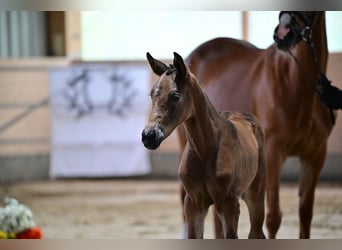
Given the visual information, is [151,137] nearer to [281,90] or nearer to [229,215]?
[229,215]

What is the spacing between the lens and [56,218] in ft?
6.39

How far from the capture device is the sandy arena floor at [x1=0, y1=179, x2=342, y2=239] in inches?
58.4

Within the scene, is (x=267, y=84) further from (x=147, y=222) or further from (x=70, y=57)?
(x=70, y=57)

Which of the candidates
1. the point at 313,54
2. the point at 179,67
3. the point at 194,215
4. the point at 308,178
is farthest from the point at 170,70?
the point at 308,178

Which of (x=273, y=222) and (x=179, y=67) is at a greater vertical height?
(x=179, y=67)

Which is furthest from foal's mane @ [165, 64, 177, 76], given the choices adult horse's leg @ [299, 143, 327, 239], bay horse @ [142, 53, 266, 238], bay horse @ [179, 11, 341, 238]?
adult horse's leg @ [299, 143, 327, 239]

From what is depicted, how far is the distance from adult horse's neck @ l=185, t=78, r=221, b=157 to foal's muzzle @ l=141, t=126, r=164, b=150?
0.05 metres

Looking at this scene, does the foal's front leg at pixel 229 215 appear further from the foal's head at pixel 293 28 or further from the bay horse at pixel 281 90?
the foal's head at pixel 293 28

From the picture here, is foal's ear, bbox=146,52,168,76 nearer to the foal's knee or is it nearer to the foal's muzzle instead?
the foal's muzzle

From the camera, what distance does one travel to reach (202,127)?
0.67m

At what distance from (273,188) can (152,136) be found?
30 cm

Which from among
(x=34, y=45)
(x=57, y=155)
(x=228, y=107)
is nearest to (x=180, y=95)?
(x=228, y=107)

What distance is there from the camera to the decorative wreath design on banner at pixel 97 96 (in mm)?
2547

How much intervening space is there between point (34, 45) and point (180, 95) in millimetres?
2390
